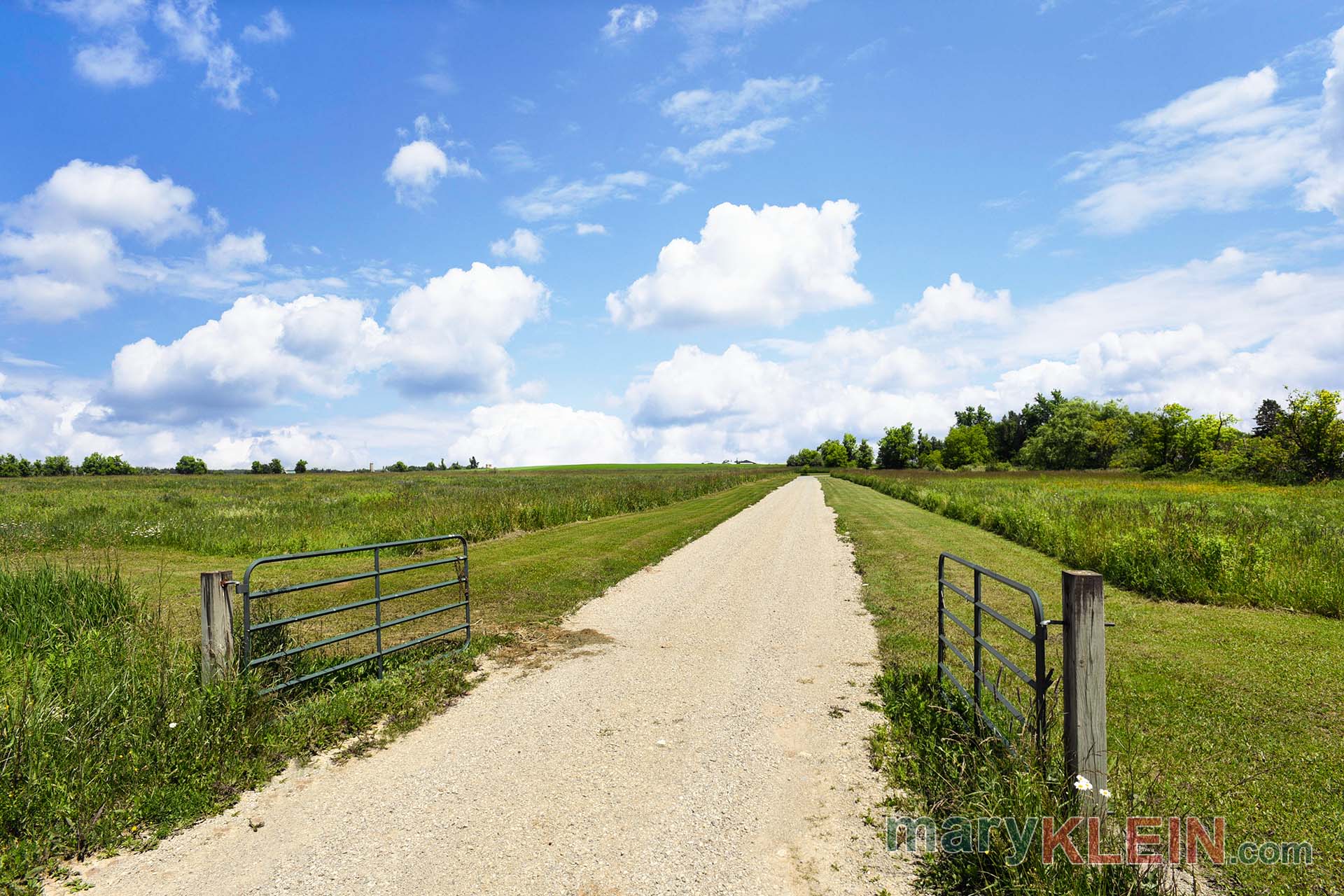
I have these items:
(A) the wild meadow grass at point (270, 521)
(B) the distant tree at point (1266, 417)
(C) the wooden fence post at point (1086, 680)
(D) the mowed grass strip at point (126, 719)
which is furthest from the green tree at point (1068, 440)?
(D) the mowed grass strip at point (126, 719)

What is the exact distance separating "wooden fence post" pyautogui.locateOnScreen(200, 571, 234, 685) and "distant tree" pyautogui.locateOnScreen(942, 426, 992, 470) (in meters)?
123

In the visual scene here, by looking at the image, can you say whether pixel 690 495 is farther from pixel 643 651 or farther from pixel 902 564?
pixel 643 651

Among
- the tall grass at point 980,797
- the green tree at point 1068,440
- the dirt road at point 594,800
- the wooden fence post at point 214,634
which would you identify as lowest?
the dirt road at point 594,800

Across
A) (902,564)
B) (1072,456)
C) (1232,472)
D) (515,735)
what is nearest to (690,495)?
(902,564)

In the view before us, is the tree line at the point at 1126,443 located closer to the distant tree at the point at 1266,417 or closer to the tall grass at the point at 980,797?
the distant tree at the point at 1266,417

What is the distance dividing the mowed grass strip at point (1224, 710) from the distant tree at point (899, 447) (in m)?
141

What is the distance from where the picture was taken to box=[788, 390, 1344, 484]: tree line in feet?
158

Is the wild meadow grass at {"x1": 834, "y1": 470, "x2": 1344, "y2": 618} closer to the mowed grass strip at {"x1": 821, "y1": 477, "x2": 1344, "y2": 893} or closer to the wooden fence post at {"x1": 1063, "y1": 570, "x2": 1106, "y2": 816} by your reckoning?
the mowed grass strip at {"x1": 821, "y1": 477, "x2": 1344, "y2": 893}

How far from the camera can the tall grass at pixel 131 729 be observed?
423 centimetres

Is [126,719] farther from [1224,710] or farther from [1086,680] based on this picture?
[1224,710]

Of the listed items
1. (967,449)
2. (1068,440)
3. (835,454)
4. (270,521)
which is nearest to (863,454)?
(835,454)

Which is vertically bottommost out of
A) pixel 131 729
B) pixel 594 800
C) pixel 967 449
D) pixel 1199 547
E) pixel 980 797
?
pixel 594 800

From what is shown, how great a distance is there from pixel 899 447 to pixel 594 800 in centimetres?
15298

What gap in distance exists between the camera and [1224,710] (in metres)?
6.11
